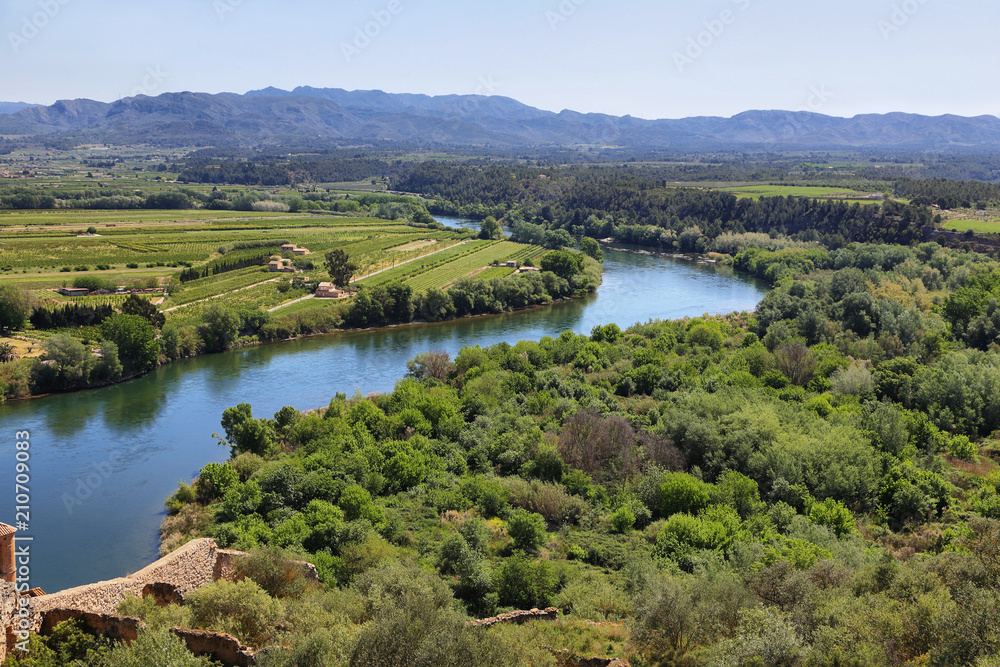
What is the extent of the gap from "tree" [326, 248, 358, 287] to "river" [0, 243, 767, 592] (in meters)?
11.6

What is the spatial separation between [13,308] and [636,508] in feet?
161

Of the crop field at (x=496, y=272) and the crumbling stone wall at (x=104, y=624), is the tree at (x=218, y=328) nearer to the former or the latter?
the crop field at (x=496, y=272)

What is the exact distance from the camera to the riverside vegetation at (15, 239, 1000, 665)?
Result: 15.0 meters

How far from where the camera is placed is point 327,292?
67625mm

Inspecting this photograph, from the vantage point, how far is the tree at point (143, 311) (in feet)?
170

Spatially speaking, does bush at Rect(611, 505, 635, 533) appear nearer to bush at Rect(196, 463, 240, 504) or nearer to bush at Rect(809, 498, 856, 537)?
bush at Rect(809, 498, 856, 537)

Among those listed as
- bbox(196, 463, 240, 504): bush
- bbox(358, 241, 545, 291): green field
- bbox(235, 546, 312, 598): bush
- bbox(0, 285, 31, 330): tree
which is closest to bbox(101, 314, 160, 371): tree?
bbox(0, 285, 31, 330): tree

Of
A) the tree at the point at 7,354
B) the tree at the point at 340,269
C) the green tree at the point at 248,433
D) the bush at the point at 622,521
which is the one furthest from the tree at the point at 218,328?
the bush at the point at 622,521

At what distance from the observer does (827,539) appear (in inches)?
883

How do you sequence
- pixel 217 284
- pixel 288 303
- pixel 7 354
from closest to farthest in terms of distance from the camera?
A: pixel 7 354 < pixel 288 303 < pixel 217 284

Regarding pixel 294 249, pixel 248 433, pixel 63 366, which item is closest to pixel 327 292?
pixel 294 249

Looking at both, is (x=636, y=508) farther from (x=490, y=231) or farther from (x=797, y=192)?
(x=797, y=192)

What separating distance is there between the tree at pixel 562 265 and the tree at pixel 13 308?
50.6 m

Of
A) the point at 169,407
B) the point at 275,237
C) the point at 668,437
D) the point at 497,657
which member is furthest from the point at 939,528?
the point at 275,237
